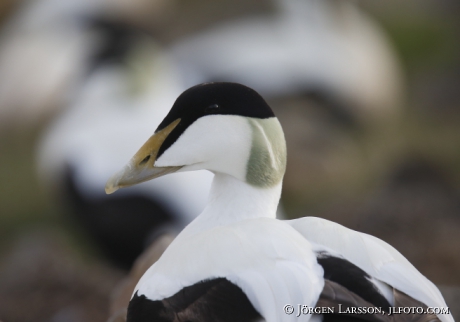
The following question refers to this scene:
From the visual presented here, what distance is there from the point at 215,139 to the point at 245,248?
7.2 inches

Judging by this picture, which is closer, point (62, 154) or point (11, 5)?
point (62, 154)

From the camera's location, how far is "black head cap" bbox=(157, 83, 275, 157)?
1090 millimetres

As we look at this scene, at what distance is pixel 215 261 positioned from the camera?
100 centimetres

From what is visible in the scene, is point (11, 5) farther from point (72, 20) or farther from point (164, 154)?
point (164, 154)

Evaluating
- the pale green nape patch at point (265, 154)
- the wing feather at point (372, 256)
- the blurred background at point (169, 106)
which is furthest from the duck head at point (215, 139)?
the blurred background at point (169, 106)

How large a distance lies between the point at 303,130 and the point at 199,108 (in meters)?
2.47

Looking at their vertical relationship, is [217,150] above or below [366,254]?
above

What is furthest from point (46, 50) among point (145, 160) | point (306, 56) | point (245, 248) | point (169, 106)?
point (245, 248)

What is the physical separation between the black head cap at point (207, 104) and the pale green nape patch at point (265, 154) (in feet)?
0.11

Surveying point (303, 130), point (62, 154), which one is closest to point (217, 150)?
point (62, 154)

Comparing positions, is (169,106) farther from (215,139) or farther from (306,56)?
(215,139)

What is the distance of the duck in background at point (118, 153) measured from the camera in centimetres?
259

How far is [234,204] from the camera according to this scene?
1148 millimetres

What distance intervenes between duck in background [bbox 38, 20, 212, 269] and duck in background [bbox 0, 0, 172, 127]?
0.47 meters
